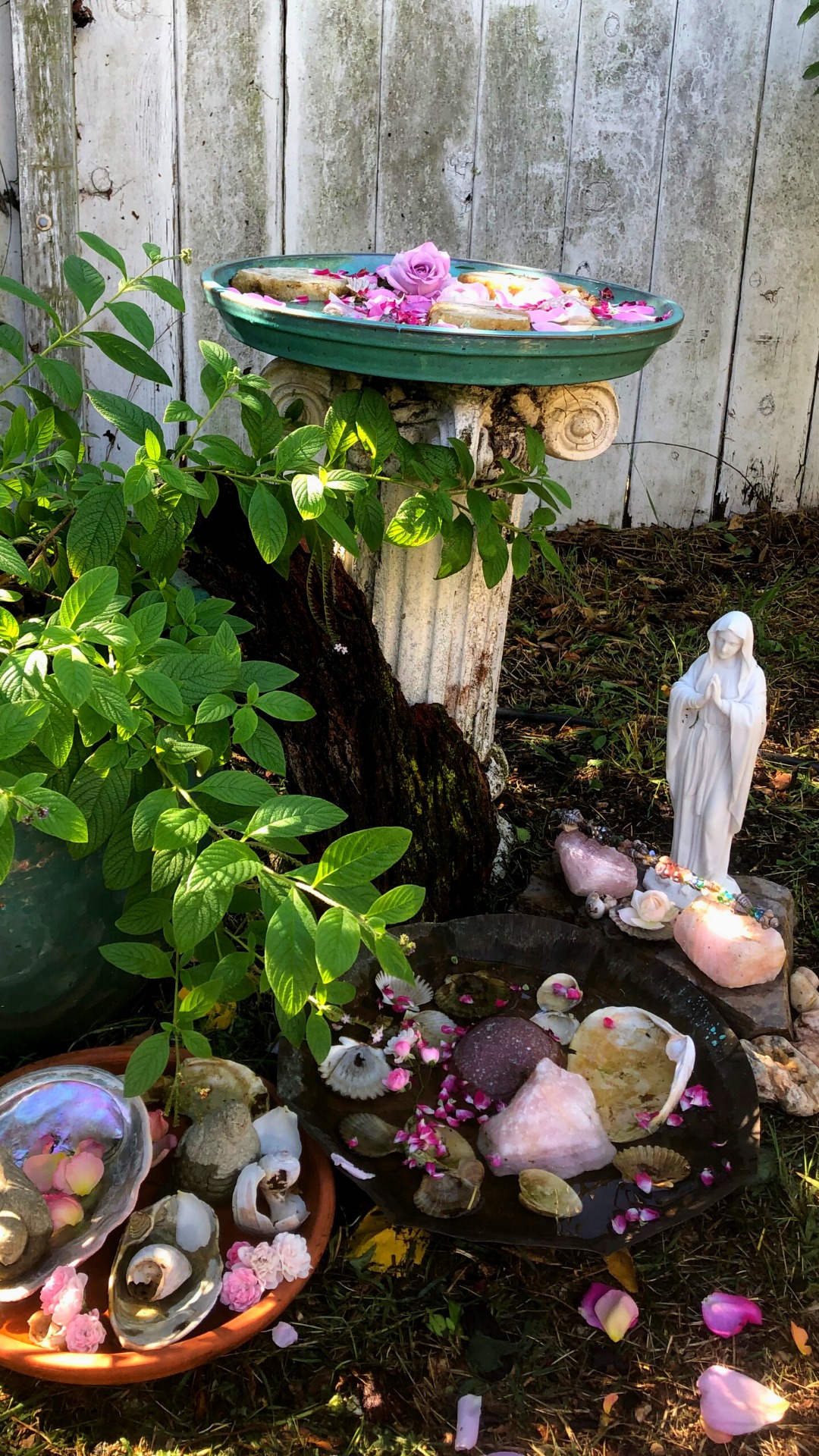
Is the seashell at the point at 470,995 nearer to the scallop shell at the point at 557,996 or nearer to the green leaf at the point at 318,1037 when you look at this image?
the scallop shell at the point at 557,996

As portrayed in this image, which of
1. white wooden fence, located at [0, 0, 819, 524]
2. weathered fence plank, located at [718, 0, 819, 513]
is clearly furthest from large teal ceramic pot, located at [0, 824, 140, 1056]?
weathered fence plank, located at [718, 0, 819, 513]

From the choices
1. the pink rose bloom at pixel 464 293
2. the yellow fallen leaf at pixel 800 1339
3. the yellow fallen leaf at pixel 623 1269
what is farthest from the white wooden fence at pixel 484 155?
the yellow fallen leaf at pixel 800 1339

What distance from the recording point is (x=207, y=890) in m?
1.34

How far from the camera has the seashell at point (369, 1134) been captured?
71.7 inches

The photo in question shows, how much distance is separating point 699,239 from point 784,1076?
2.57 m

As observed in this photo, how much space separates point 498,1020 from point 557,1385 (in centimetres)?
54

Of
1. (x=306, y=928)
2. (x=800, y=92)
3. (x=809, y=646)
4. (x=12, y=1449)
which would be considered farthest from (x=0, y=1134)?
(x=800, y=92)

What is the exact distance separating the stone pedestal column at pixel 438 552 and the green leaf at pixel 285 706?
2.24 ft

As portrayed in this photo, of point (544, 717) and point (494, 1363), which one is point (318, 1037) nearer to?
point (494, 1363)

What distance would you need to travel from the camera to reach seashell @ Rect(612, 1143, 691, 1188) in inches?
70.9

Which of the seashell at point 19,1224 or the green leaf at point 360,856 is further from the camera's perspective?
the seashell at point 19,1224

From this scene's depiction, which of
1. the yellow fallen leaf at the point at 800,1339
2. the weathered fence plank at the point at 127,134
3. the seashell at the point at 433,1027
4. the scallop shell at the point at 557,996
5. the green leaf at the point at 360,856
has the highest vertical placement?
the weathered fence plank at the point at 127,134

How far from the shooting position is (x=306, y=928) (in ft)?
4.36

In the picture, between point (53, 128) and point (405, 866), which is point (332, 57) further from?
point (405, 866)
